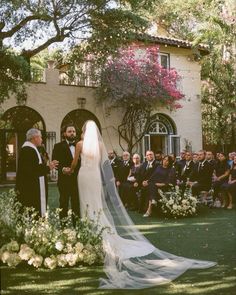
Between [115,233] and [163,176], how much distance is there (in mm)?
4942

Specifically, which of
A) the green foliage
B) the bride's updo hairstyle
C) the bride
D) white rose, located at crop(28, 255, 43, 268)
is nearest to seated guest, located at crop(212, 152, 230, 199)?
the bride

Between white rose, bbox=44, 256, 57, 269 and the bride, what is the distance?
0.67 metres

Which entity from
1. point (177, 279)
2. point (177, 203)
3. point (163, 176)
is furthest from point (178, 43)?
point (177, 279)

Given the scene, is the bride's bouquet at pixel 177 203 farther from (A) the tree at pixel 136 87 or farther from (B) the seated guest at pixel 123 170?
(A) the tree at pixel 136 87

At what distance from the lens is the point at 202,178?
12.2 meters

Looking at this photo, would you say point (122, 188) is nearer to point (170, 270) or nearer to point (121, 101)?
point (170, 270)

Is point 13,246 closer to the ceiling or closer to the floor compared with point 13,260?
closer to the ceiling

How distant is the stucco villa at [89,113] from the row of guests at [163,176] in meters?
6.67

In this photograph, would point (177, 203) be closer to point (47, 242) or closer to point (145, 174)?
point (145, 174)

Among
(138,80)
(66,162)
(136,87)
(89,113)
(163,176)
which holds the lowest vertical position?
(163,176)

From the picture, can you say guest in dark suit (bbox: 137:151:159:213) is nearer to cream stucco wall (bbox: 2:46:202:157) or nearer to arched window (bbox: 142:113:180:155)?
cream stucco wall (bbox: 2:46:202:157)

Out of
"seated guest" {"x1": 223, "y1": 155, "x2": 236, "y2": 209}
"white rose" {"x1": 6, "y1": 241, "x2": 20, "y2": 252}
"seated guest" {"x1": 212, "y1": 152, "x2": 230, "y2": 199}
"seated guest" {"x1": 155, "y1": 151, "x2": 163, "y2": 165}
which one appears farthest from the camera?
"seated guest" {"x1": 212, "y1": 152, "x2": 230, "y2": 199}

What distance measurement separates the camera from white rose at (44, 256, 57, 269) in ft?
18.6

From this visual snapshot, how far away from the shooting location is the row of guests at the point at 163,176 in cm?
1128
